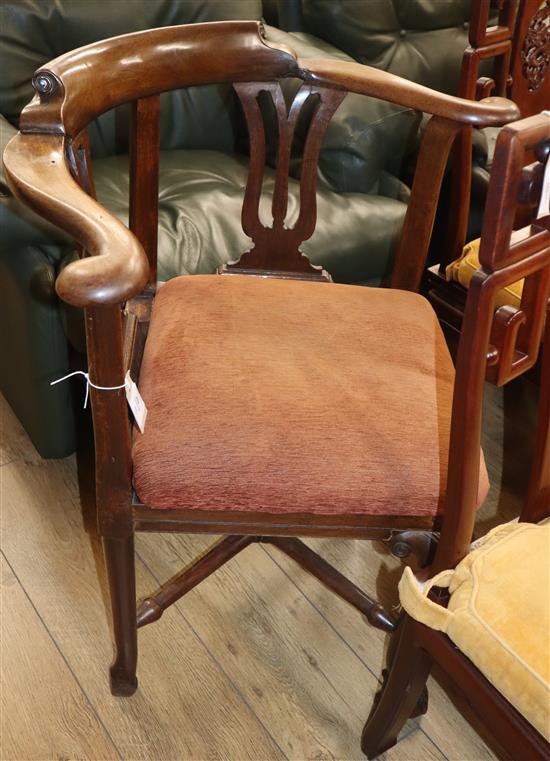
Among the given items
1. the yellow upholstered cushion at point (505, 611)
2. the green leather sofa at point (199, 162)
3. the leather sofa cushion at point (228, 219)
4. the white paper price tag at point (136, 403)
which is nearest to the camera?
the yellow upholstered cushion at point (505, 611)

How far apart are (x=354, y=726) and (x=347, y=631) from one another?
0.55 feet

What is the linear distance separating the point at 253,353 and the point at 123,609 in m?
0.39

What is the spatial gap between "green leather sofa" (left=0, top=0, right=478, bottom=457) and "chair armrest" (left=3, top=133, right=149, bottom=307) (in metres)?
0.42

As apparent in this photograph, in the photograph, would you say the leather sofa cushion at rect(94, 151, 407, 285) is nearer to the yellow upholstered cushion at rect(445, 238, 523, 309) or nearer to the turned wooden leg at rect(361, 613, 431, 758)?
the yellow upholstered cushion at rect(445, 238, 523, 309)

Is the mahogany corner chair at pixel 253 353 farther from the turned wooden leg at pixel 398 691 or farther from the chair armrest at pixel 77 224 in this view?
the turned wooden leg at pixel 398 691

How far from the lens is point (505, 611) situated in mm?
829

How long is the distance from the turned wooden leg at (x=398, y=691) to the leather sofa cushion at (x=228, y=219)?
821 millimetres

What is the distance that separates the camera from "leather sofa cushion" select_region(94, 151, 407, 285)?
5.30 ft

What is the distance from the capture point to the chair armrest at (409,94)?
1.12 metres

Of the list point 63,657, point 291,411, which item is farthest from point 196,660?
point 291,411

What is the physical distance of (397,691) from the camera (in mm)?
1077

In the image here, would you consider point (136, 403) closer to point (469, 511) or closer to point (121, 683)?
point (469, 511)

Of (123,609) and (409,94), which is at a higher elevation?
(409,94)

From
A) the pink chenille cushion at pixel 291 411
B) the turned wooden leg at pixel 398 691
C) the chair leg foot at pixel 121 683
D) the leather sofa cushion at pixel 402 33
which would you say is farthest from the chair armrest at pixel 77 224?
the leather sofa cushion at pixel 402 33
